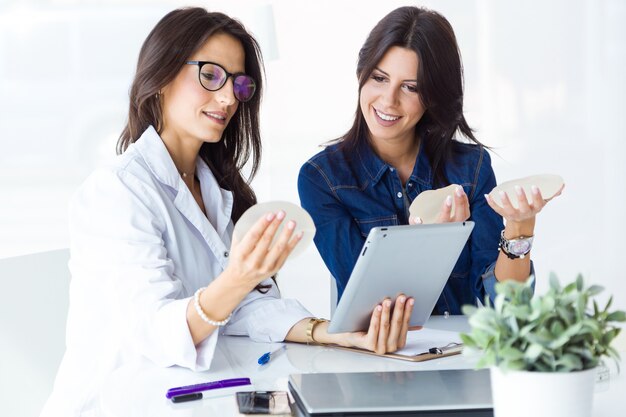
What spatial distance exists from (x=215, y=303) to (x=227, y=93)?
0.64 metres

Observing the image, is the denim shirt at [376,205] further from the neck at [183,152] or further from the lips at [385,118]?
the neck at [183,152]

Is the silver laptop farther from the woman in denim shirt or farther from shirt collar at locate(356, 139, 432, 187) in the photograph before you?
shirt collar at locate(356, 139, 432, 187)

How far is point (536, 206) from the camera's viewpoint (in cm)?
194

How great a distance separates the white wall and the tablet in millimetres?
3131

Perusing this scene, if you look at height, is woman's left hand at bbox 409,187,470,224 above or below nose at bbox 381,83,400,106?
below

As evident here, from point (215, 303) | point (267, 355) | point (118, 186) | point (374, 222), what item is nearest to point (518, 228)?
point (374, 222)

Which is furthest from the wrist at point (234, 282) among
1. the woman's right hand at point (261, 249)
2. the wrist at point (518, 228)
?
the wrist at point (518, 228)

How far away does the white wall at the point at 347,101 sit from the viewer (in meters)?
4.53

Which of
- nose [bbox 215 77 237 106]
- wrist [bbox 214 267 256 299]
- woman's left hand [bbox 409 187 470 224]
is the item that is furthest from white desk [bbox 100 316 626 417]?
nose [bbox 215 77 237 106]

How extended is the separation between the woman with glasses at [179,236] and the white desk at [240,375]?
0.04 meters

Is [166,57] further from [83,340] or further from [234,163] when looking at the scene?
[83,340]

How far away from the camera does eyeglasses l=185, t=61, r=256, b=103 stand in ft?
6.51

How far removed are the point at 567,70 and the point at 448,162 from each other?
9.35 ft

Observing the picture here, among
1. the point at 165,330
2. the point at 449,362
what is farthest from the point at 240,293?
the point at 449,362
